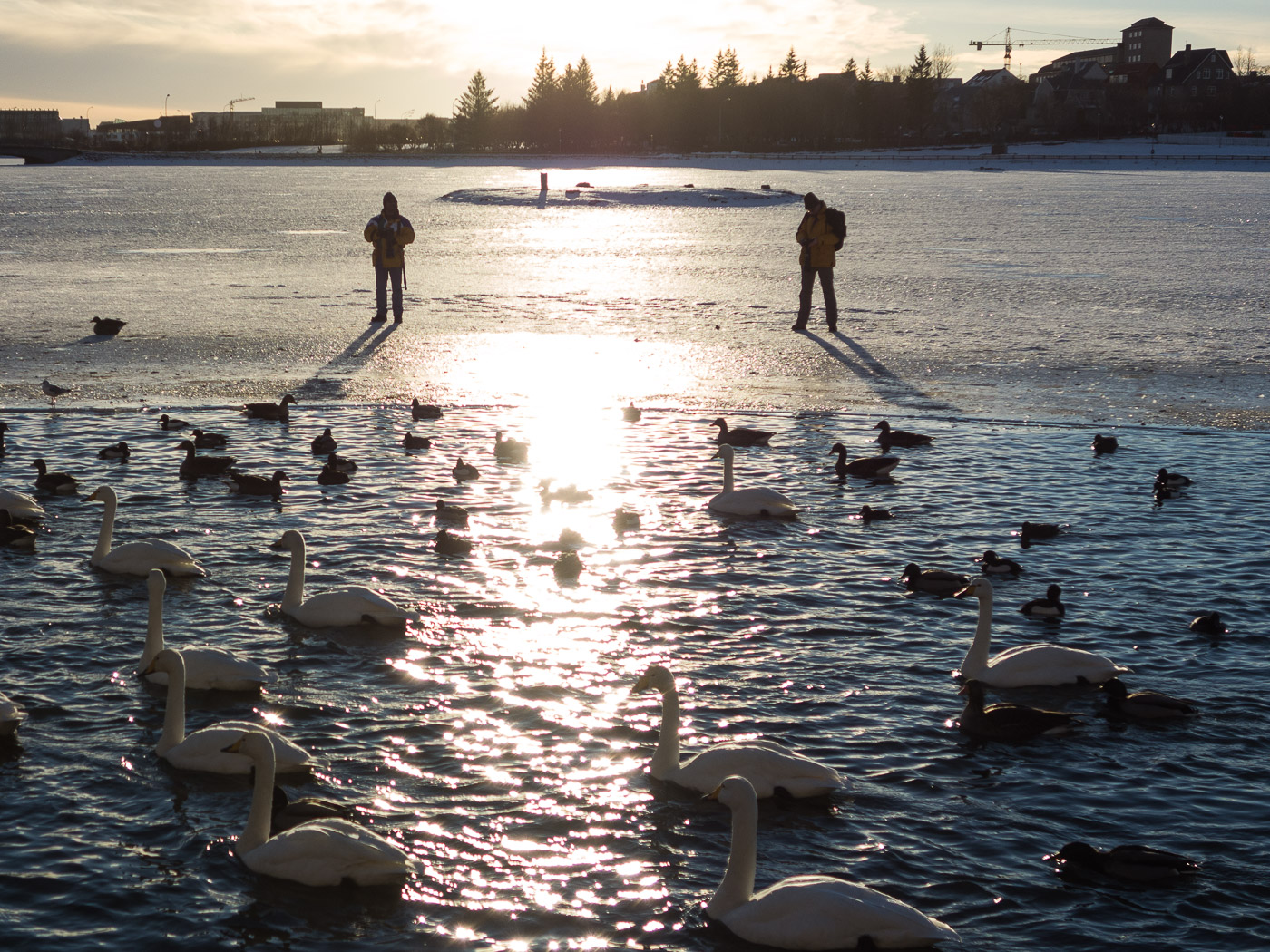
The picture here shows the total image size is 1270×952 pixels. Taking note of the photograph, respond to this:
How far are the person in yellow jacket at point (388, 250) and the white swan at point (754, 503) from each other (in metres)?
11.9

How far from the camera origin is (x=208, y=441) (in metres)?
14.3

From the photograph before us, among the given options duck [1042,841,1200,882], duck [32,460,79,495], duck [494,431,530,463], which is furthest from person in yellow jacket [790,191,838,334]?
duck [1042,841,1200,882]

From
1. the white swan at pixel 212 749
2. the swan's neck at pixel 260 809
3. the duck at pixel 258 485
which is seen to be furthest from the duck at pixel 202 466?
the swan's neck at pixel 260 809

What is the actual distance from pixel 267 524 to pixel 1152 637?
774 cm

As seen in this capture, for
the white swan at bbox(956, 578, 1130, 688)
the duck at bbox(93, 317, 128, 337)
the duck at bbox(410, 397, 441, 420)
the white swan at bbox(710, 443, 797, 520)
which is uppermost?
the duck at bbox(93, 317, 128, 337)

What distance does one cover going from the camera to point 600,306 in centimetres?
2542

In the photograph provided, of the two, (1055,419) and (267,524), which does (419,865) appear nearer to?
(267,524)

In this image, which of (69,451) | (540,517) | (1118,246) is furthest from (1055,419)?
(1118,246)

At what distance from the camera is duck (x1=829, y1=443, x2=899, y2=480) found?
44.2ft

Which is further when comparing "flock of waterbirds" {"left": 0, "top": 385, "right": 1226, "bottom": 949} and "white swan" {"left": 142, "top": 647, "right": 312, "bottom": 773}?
"white swan" {"left": 142, "top": 647, "right": 312, "bottom": 773}

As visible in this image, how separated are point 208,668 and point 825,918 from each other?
14.7 feet

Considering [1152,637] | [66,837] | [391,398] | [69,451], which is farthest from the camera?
[391,398]

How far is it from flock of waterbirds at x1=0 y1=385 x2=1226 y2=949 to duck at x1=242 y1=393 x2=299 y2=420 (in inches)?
137

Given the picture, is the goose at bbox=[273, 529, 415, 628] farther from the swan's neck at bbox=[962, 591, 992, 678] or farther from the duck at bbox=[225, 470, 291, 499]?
the swan's neck at bbox=[962, 591, 992, 678]
